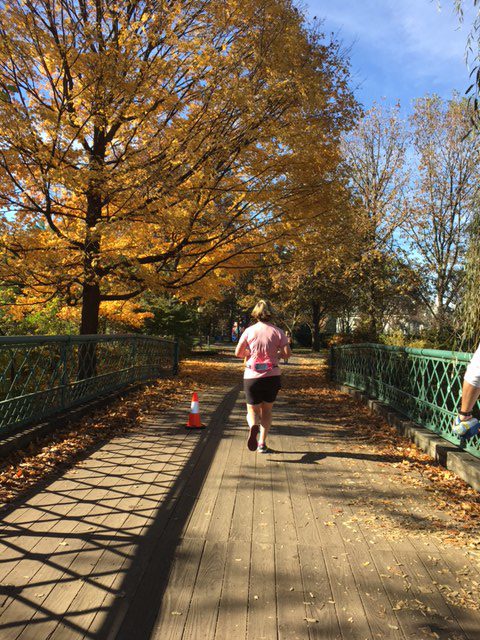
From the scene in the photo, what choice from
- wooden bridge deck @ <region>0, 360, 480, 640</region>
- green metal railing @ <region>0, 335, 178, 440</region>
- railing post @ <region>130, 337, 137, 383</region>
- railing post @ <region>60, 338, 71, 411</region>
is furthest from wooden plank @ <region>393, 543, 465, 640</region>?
railing post @ <region>130, 337, 137, 383</region>

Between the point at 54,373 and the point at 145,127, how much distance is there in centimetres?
451

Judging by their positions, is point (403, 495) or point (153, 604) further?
point (403, 495)

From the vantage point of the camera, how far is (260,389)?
5891mm

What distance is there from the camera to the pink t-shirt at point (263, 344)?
233 inches

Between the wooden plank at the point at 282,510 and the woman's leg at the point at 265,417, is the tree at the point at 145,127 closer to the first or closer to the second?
the woman's leg at the point at 265,417

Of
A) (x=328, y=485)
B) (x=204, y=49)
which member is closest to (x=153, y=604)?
(x=328, y=485)

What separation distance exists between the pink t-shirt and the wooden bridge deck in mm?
1083

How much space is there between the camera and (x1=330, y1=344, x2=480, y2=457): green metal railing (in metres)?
5.86

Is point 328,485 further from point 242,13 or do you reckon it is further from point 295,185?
point 242,13

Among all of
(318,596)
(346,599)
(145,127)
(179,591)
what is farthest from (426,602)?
(145,127)

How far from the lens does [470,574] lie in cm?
320

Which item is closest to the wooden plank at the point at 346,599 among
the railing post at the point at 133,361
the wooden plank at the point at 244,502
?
the wooden plank at the point at 244,502

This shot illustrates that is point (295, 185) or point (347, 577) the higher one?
point (295, 185)

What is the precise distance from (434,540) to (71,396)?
560cm
